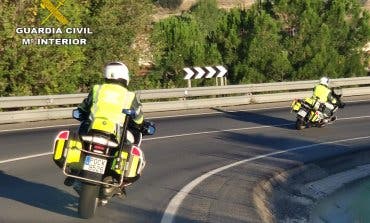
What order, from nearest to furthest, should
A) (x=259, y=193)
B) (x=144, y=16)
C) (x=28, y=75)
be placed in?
(x=259, y=193)
(x=28, y=75)
(x=144, y=16)

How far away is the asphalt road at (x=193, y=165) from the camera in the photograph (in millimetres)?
8438

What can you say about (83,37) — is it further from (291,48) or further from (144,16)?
(291,48)

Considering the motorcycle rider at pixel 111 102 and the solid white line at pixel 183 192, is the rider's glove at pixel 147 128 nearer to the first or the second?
the motorcycle rider at pixel 111 102

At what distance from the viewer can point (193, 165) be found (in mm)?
12359

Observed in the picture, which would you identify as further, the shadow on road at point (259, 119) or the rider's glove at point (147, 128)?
the shadow on road at point (259, 119)

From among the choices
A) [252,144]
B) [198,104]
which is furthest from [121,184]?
[198,104]

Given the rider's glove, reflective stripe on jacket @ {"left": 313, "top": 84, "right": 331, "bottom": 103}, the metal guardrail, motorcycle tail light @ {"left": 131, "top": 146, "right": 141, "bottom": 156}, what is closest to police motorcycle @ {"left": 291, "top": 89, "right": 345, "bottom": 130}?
reflective stripe on jacket @ {"left": 313, "top": 84, "right": 331, "bottom": 103}

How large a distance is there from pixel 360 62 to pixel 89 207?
98.1 ft

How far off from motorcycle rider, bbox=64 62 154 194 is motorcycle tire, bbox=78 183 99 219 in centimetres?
24

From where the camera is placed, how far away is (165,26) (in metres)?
32.1

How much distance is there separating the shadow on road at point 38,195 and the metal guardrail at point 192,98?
331 inches

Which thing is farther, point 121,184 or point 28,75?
point 28,75

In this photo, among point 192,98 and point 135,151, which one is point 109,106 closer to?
point 135,151

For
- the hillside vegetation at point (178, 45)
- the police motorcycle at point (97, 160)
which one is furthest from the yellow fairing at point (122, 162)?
the hillside vegetation at point (178, 45)
